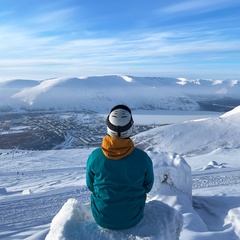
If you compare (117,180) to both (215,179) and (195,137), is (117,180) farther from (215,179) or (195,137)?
(195,137)

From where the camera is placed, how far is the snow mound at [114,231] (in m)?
3.89

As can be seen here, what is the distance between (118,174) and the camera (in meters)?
→ 3.75

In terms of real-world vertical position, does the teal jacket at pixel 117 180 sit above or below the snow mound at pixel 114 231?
above

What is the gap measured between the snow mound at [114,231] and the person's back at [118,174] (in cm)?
11

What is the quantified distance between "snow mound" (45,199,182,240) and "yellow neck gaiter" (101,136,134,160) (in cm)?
88

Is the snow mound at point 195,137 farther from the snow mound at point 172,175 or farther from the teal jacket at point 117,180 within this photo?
the teal jacket at point 117,180

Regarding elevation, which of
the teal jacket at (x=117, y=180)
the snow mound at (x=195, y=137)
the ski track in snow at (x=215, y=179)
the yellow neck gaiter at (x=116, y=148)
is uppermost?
the yellow neck gaiter at (x=116, y=148)

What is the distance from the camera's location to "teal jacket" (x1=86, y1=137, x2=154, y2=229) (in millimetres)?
3730

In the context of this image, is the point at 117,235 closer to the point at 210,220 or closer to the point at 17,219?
the point at 210,220

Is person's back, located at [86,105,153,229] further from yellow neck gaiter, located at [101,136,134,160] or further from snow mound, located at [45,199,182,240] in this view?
snow mound, located at [45,199,182,240]

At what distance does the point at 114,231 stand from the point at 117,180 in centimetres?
61

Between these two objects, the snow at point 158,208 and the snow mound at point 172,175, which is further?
the snow mound at point 172,175

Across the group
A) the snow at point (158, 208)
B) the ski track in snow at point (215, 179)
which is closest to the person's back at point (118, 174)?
the snow at point (158, 208)

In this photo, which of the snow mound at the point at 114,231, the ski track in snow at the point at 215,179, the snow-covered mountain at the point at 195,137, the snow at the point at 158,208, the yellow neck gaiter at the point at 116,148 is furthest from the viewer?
the snow-covered mountain at the point at 195,137
